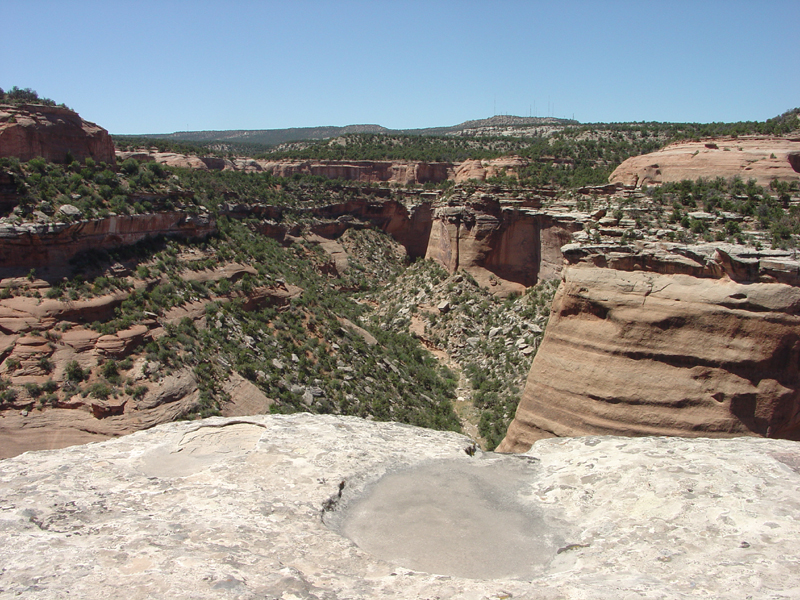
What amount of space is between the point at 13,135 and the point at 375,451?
2584cm

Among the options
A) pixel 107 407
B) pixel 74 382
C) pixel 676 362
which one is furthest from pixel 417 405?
pixel 676 362

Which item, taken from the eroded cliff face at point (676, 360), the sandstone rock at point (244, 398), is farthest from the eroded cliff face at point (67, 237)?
the eroded cliff face at point (676, 360)

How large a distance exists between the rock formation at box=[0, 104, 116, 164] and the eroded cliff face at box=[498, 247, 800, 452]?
2566 centimetres

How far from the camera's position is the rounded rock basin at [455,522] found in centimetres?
735

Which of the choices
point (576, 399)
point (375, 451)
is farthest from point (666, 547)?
point (576, 399)

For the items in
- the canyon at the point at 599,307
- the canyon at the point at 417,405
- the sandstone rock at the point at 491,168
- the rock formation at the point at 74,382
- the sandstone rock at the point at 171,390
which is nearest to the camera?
the canyon at the point at 417,405

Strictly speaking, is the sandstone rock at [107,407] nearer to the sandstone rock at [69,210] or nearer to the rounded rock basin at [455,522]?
the sandstone rock at [69,210]

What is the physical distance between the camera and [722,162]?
2459cm

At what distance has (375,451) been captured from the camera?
10.1 m

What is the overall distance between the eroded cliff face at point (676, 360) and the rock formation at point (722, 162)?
10.1 metres

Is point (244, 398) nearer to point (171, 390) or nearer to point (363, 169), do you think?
point (171, 390)

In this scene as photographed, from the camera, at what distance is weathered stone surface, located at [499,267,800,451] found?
1477cm

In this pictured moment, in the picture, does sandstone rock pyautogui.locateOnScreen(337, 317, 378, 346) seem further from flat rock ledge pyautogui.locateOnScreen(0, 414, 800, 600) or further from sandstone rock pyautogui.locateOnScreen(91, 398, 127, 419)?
flat rock ledge pyautogui.locateOnScreen(0, 414, 800, 600)

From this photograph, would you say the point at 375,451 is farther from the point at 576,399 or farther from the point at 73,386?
the point at 73,386
